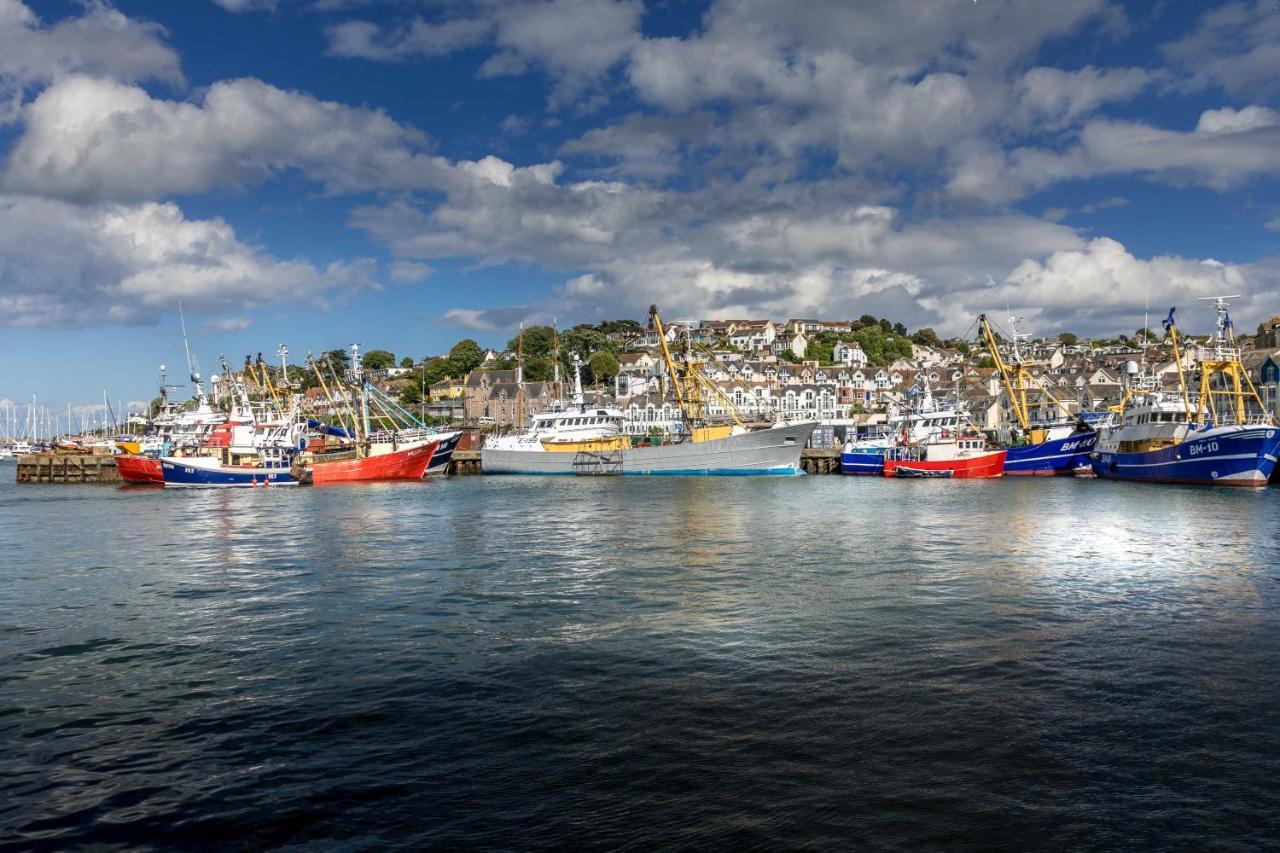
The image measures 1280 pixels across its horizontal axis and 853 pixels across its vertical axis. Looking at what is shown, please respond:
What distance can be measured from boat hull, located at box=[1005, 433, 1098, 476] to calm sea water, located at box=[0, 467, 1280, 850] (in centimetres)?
4979

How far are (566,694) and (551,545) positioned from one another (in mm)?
19762

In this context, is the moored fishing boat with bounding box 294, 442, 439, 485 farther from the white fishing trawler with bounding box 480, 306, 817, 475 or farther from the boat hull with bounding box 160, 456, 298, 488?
the white fishing trawler with bounding box 480, 306, 817, 475

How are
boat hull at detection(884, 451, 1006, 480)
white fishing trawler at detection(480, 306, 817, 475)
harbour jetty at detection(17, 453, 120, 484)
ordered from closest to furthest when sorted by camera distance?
boat hull at detection(884, 451, 1006, 480)
white fishing trawler at detection(480, 306, 817, 475)
harbour jetty at detection(17, 453, 120, 484)

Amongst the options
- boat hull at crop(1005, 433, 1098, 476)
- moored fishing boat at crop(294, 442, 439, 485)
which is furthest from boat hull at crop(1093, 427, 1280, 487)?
moored fishing boat at crop(294, 442, 439, 485)

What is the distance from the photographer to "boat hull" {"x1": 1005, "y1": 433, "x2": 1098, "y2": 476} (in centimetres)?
7831

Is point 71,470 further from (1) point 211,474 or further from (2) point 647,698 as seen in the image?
(2) point 647,698

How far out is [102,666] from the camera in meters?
16.5

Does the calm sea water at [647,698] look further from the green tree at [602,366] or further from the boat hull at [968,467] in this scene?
the green tree at [602,366]

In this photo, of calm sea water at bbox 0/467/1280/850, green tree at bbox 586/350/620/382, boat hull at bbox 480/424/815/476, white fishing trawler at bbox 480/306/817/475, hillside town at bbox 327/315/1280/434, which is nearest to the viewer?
calm sea water at bbox 0/467/1280/850

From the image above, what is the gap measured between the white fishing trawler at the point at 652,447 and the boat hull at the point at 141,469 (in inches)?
1244

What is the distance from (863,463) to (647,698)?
77.5m

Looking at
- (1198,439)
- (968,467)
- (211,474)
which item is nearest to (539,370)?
(211,474)

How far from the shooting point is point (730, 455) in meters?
82.7

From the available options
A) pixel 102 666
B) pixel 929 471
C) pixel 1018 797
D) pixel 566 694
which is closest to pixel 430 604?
pixel 102 666
